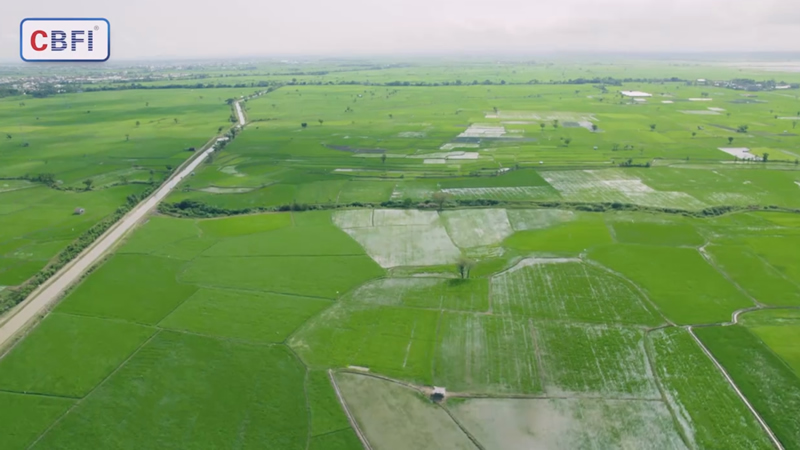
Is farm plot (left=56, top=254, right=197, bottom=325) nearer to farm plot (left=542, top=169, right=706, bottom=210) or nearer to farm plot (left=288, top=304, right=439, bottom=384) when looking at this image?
farm plot (left=288, top=304, right=439, bottom=384)

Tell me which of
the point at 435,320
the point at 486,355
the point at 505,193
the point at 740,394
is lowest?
the point at 486,355

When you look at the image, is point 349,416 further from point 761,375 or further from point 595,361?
point 761,375

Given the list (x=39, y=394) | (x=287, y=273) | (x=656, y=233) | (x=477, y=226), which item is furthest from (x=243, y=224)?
(x=656, y=233)

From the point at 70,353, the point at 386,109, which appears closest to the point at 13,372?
the point at 70,353

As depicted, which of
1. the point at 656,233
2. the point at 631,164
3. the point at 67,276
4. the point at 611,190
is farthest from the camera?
the point at 631,164

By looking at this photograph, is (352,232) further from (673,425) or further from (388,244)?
(673,425)

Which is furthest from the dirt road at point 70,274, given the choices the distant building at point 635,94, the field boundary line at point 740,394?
the distant building at point 635,94
